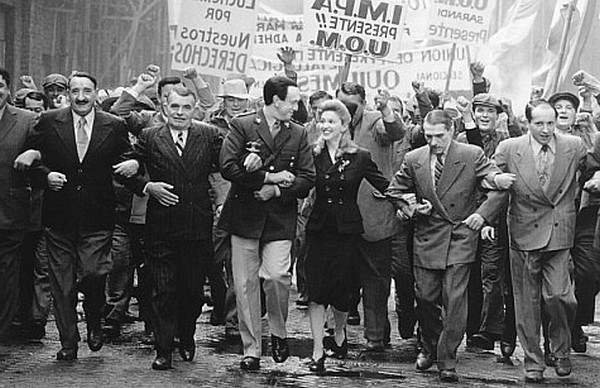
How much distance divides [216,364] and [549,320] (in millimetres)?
2604

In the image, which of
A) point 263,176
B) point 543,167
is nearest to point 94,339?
point 263,176

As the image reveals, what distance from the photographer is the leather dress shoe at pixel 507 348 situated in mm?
11688

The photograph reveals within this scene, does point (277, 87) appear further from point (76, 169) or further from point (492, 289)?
point (492, 289)

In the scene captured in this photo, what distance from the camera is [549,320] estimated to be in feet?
36.2

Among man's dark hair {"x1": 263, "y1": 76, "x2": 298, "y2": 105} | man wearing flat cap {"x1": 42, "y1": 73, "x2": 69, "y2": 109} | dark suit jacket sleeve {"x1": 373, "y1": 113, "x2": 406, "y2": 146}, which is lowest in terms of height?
dark suit jacket sleeve {"x1": 373, "y1": 113, "x2": 406, "y2": 146}

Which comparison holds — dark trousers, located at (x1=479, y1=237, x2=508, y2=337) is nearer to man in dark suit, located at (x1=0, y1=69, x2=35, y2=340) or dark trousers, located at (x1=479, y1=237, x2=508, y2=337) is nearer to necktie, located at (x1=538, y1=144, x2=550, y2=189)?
necktie, located at (x1=538, y1=144, x2=550, y2=189)

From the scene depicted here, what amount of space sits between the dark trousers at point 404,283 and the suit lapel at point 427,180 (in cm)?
169

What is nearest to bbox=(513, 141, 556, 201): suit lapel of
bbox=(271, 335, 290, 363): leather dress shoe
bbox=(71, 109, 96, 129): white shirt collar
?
bbox=(271, 335, 290, 363): leather dress shoe

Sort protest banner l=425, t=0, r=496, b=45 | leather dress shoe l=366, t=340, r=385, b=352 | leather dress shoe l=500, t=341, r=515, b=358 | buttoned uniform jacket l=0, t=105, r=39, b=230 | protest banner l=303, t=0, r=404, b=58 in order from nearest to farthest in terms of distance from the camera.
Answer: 1. buttoned uniform jacket l=0, t=105, r=39, b=230
2. leather dress shoe l=500, t=341, r=515, b=358
3. leather dress shoe l=366, t=340, r=385, b=352
4. protest banner l=303, t=0, r=404, b=58
5. protest banner l=425, t=0, r=496, b=45

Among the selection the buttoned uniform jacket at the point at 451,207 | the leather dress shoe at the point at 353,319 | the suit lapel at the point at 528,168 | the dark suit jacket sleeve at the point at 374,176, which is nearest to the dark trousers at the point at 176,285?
the dark suit jacket sleeve at the point at 374,176

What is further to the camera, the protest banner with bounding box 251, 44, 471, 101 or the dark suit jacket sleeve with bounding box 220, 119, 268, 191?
the protest banner with bounding box 251, 44, 471, 101

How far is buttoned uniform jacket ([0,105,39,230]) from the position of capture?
11133 mm

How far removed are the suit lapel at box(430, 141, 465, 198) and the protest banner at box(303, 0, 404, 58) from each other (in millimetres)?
6962

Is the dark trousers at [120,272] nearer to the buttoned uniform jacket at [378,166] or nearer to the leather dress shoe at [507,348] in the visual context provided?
the buttoned uniform jacket at [378,166]
